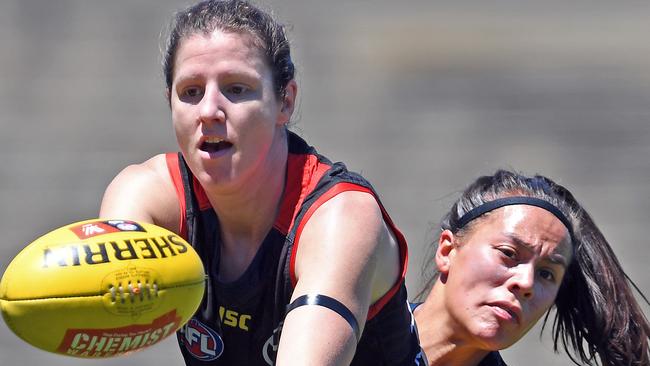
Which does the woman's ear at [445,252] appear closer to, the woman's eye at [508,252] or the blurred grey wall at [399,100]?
the woman's eye at [508,252]

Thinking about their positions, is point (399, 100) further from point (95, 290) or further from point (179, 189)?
point (95, 290)

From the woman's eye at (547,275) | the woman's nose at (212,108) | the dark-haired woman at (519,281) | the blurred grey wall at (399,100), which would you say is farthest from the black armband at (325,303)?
the blurred grey wall at (399,100)

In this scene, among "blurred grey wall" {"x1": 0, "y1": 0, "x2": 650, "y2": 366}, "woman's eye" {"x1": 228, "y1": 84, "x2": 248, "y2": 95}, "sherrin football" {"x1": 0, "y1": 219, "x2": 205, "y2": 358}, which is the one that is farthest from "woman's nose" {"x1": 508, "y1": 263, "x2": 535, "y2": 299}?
"blurred grey wall" {"x1": 0, "y1": 0, "x2": 650, "y2": 366}

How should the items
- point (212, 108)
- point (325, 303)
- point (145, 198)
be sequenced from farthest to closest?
point (145, 198) < point (212, 108) < point (325, 303)

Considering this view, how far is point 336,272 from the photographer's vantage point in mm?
2746

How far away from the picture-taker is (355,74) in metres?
7.93

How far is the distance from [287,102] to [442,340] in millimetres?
1184

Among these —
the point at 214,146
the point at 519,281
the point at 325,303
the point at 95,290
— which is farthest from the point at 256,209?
the point at 519,281

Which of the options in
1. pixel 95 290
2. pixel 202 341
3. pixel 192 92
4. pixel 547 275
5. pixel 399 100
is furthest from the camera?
pixel 399 100

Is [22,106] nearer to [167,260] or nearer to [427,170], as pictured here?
[427,170]

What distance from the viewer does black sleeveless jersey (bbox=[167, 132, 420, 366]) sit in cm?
301

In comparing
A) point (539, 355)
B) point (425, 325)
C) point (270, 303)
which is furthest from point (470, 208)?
point (539, 355)

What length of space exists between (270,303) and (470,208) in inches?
46.6

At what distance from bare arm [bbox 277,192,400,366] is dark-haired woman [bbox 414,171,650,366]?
90 centimetres
